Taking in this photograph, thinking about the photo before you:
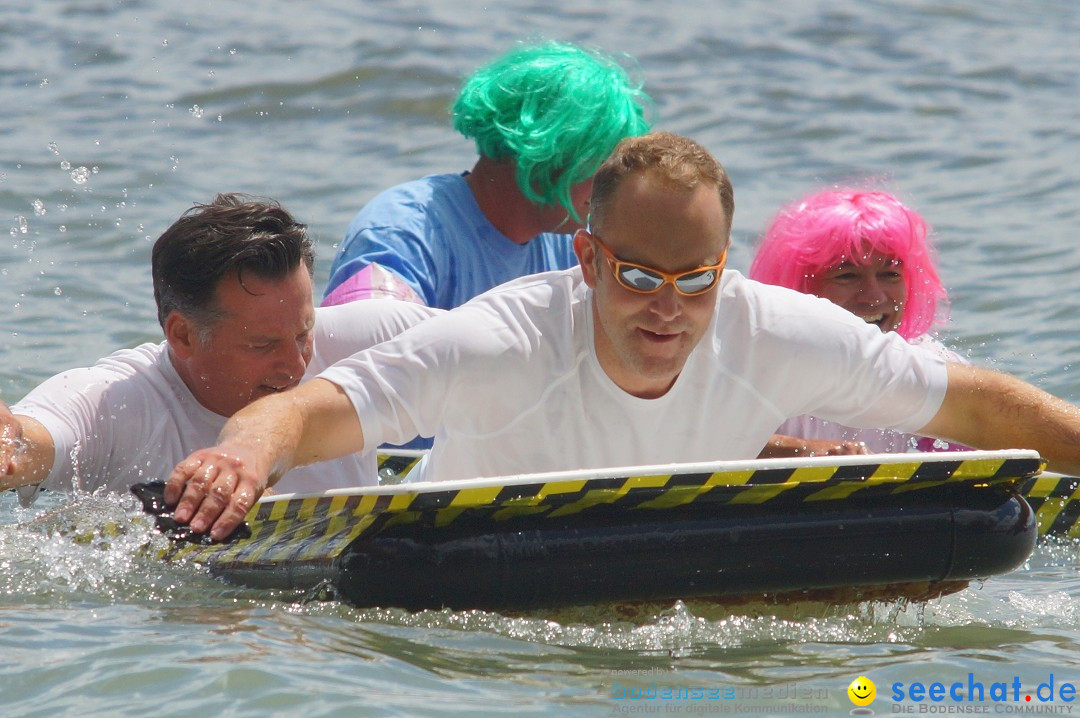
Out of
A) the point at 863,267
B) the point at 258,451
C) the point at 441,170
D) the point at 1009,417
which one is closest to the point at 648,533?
the point at 258,451

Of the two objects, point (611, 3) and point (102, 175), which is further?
point (611, 3)

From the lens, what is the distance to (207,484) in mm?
2834

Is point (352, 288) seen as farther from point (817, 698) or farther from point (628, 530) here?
point (817, 698)

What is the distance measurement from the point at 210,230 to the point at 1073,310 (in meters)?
5.05

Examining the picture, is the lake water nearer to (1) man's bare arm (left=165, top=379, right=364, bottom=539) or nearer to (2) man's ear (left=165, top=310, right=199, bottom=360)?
(1) man's bare arm (left=165, top=379, right=364, bottom=539)

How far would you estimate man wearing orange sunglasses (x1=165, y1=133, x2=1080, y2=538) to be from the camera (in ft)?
10.3

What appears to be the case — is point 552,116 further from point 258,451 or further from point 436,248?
point 258,451

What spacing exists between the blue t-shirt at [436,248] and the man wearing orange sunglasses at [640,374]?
118 centimetres

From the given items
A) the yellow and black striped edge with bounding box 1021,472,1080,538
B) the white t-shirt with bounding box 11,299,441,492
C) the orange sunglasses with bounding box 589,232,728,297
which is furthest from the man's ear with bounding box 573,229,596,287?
the yellow and black striped edge with bounding box 1021,472,1080,538

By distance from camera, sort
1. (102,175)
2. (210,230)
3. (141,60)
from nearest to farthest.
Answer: (210,230), (102,175), (141,60)

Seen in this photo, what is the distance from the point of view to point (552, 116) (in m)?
4.78

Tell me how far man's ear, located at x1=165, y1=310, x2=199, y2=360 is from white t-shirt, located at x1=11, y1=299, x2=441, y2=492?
0.09 m

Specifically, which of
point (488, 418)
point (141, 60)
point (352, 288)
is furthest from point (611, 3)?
point (488, 418)

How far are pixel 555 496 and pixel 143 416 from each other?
4.09ft
